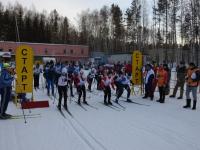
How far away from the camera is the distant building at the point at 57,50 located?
222 feet

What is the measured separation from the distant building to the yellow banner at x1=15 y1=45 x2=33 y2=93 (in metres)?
55.9

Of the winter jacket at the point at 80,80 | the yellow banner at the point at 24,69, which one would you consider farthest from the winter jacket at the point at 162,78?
the yellow banner at the point at 24,69

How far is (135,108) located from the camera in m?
13.1

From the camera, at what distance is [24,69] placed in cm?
1298

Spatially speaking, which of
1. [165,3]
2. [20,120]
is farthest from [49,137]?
[165,3]

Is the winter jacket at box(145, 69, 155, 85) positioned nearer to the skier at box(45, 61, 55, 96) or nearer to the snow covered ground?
the snow covered ground

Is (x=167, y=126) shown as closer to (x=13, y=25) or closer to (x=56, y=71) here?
(x=56, y=71)

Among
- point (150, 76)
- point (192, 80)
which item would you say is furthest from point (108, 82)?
point (192, 80)

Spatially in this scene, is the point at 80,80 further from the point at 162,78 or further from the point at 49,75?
the point at 49,75

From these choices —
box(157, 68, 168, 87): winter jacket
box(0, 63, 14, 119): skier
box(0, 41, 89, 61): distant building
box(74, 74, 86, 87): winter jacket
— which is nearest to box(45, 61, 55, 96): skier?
box(74, 74, 86, 87): winter jacket

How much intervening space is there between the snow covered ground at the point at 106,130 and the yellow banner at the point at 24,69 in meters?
0.92

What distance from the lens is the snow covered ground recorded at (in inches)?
295

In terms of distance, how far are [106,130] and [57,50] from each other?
65.8 metres

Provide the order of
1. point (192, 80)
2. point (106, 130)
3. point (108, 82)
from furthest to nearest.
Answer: point (108, 82)
point (192, 80)
point (106, 130)
